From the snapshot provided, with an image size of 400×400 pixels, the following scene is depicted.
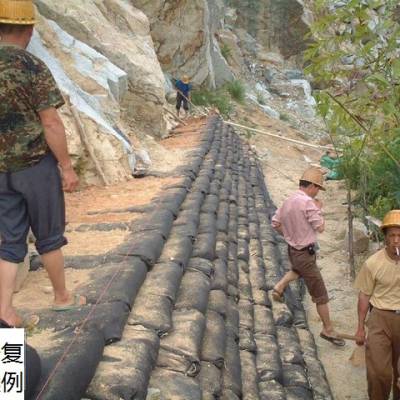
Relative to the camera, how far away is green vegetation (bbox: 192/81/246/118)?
706 inches

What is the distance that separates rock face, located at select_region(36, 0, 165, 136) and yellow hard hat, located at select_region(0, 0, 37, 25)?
6.53 m

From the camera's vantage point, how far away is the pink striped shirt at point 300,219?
14.9 feet

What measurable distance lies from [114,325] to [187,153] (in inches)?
251

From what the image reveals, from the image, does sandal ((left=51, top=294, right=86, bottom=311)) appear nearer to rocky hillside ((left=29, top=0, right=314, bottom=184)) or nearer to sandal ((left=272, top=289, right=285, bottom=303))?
sandal ((left=272, top=289, right=285, bottom=303))

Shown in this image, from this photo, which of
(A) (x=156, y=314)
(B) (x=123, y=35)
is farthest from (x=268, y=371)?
(B) (x=123, y=35)

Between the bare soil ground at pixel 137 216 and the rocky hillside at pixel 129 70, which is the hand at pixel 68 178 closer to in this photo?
the bare soil ground at pixel 137 216

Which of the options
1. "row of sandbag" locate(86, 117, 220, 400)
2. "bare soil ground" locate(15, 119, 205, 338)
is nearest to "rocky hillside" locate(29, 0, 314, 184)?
"bare soil ground" locate(15, 119, 205, 338)

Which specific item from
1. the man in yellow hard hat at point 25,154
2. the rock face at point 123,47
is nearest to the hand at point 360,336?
the man in yellow hard hat at point 25,154

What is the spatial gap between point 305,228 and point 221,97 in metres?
14.6

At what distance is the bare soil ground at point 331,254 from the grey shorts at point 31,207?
10.00 ft

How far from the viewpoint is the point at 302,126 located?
71.3ft

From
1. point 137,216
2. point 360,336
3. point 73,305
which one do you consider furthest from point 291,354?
point 73,305

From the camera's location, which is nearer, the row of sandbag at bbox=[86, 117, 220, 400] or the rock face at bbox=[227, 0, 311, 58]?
the row of sandbag at bbox=[86, 117, 220, 400]

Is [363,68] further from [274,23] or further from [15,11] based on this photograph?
[274,23]
